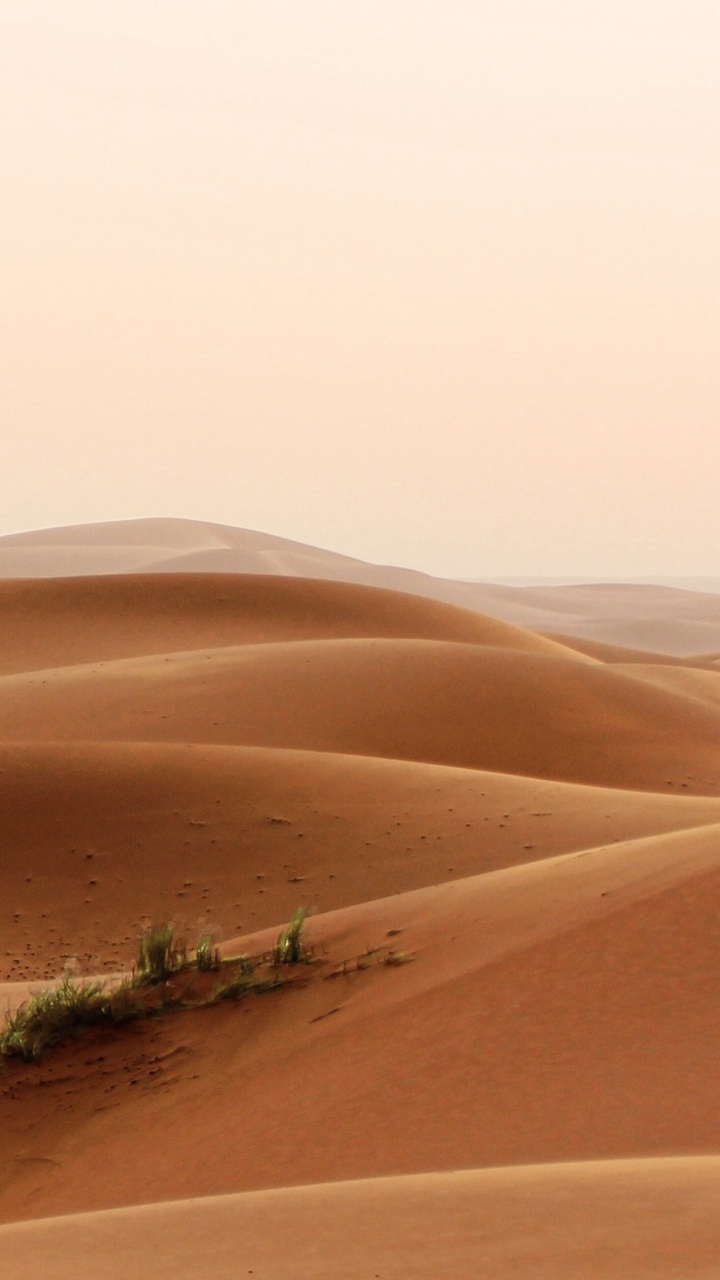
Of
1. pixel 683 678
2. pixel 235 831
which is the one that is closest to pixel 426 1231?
pixel 235 831

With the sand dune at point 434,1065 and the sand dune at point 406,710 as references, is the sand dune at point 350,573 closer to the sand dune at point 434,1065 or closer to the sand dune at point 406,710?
the sand dune at point 406,710

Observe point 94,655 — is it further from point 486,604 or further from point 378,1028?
point 486,604

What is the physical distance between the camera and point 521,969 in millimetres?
7871

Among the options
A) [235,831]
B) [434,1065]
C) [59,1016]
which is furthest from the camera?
[235,831]

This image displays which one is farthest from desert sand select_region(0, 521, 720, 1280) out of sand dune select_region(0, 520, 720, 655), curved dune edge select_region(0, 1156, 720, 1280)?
sand dune select_region(0, 520, 720, 655)

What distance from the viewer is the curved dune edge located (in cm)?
433

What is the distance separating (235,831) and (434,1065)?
906cm

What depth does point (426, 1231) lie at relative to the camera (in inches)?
184

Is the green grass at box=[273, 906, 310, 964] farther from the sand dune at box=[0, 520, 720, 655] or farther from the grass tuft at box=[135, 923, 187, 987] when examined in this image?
the sand dune at box=[0, 520, 720, 655]

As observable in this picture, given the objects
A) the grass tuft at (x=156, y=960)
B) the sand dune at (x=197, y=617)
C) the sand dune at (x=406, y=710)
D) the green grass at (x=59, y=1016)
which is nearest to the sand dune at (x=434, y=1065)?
the green grass at (x=59, y=1016)

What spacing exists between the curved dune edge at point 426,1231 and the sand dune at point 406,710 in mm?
15279

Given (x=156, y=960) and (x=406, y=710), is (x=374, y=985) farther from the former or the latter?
(x=406, y=710)

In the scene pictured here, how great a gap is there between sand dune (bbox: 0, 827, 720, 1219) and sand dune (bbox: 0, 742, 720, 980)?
454 cm

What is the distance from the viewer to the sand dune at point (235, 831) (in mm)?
14008
